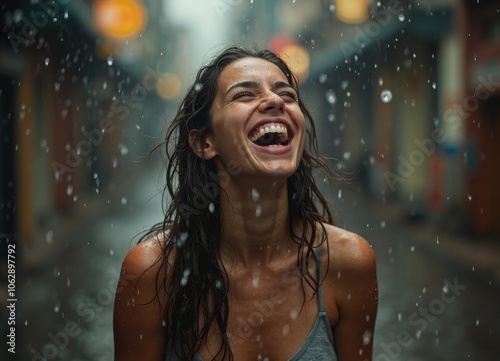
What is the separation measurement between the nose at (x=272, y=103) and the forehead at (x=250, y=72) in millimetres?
127

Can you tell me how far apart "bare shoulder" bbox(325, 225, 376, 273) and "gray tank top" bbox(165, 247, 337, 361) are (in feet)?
0.43

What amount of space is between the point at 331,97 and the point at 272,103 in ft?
123

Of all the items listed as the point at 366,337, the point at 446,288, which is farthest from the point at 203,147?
the point at 446,288

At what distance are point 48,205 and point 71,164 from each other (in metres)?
3.97

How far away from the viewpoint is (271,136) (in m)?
2.51

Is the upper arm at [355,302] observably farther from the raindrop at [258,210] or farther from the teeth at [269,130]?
the teeth at [269,130]

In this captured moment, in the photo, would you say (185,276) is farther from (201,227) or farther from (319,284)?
(319,284)

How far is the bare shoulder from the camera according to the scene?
2.60m

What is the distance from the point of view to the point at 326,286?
8.46ft

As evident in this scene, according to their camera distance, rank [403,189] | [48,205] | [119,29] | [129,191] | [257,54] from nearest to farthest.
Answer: [257,54] < [119,29] < [48,205] < [403,189] < [129,191]

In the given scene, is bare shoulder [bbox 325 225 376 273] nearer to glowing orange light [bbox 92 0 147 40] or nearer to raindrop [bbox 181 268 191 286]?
raindrop [bbox 181 268 191 286]

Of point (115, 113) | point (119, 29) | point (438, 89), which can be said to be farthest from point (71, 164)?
point (115, 113)

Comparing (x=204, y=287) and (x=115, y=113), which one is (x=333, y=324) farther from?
(x=115, y=113)
